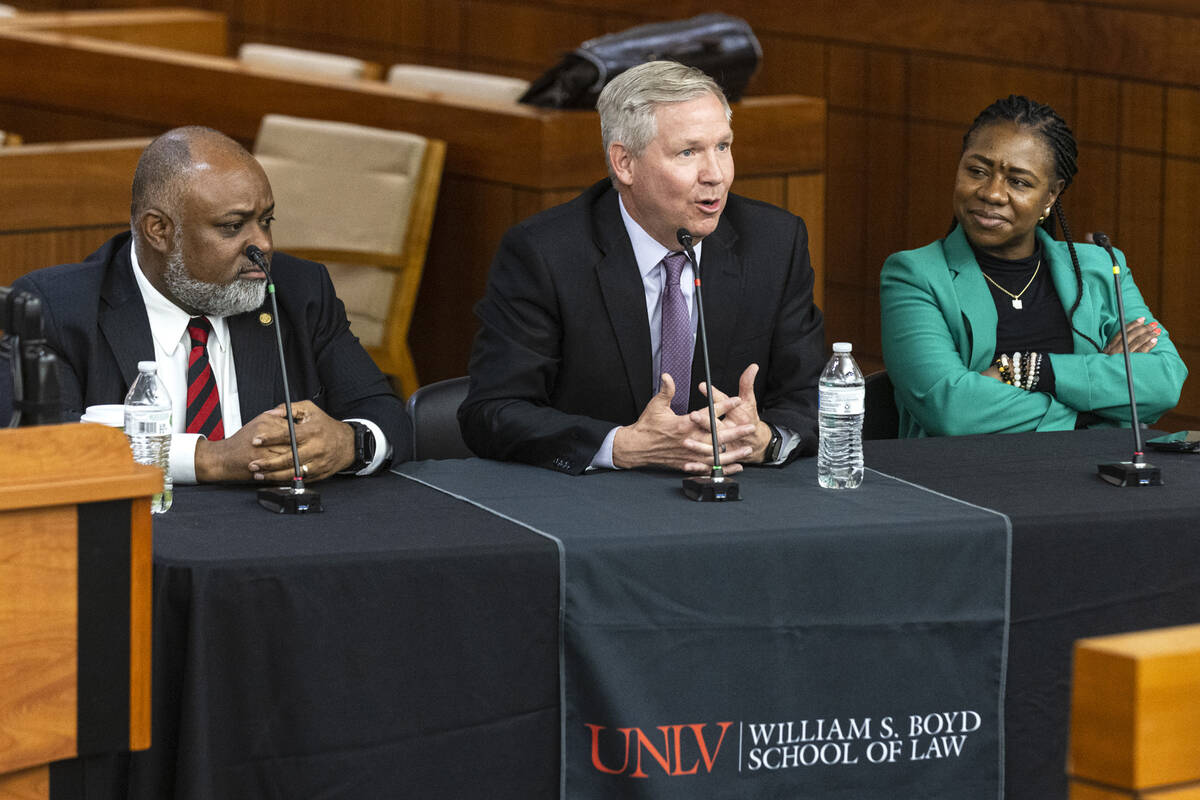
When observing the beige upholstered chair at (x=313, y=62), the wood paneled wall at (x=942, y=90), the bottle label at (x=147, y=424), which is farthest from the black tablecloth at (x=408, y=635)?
the beige upholstered chair at (x=313, y=62)

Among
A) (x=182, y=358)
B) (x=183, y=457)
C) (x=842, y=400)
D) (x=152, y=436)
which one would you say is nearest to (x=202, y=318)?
(x=182, y=358)

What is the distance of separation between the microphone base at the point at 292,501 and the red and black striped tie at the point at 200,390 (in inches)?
16.7

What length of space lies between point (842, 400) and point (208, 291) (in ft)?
3.51

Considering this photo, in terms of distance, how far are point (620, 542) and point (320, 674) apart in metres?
0.45

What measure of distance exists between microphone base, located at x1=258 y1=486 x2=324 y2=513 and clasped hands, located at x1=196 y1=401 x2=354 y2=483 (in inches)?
4.8

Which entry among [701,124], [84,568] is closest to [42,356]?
[84,568]

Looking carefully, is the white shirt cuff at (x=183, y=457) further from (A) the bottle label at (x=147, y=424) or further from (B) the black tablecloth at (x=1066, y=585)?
(B) the black tablecloth at (x=1066, y=585)

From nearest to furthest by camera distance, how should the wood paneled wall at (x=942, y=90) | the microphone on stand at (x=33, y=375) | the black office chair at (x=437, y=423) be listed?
the microphone on stand at (x=33, y=375)
the black office chair at (x=437, y=423)
the wood paneled wall at (x=942, y=90)

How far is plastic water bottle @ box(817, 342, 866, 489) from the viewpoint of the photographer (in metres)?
3.01

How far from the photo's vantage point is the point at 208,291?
3.15 meters

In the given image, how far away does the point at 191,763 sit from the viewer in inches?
95.6

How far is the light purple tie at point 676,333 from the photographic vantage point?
10.9 feet

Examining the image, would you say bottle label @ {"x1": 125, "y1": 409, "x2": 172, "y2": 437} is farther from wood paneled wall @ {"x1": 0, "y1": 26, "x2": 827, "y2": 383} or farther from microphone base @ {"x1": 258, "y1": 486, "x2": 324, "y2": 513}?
wood paneled wall @ {"x1": 0, "y1": 26, "x2": 827, "y2": 383}

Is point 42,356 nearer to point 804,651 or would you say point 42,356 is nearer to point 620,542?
point 620,542
